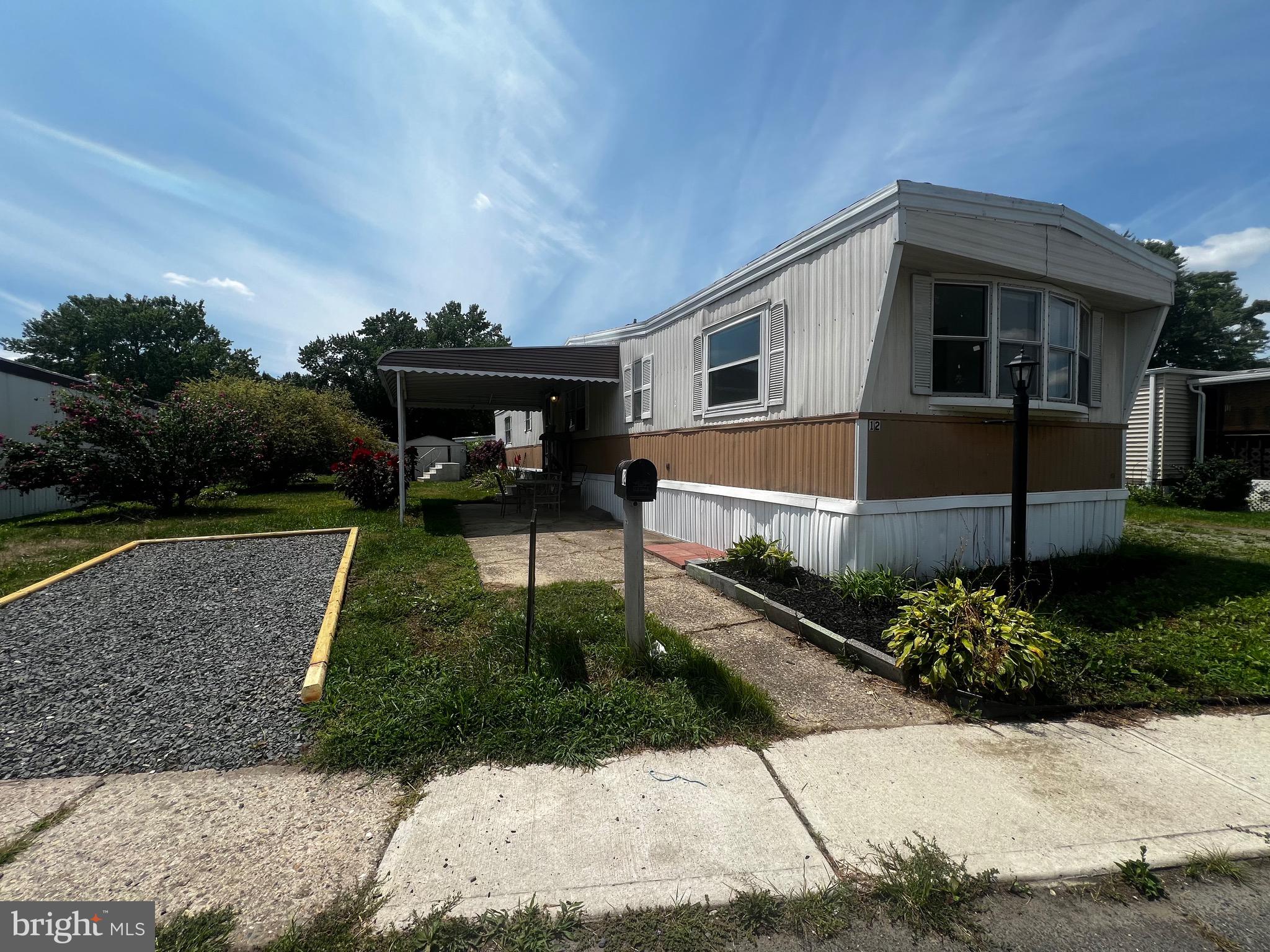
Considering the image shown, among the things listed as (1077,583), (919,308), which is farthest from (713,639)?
(1077,583)

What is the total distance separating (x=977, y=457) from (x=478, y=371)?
6.97 meters

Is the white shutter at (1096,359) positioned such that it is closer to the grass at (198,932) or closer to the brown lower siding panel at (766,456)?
the brown lower siding panel at (766,456)

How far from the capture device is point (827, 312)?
5.49m

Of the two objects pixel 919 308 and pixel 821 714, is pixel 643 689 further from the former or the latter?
pixel 919 308

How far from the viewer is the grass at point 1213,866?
6.52ft

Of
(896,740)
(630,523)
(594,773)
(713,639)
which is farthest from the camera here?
(713,639)

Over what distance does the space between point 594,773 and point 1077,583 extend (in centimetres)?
559

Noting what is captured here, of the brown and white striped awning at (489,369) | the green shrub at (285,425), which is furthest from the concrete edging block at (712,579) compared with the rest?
the green shrub at (285,425)

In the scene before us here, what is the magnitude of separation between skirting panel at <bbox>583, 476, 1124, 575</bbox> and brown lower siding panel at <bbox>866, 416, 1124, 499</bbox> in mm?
220

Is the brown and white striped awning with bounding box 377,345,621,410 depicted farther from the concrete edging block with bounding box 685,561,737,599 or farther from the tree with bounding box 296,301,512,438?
the tree with bounding box 296,301,512,438

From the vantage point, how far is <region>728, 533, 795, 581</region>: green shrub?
5.56 m

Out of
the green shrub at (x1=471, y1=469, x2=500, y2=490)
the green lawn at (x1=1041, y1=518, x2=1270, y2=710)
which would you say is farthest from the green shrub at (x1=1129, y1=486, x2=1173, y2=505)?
the green shrub at (x1=471, y1=469, x2=500, y2=490)

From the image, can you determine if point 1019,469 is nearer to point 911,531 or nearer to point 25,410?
point 911,531

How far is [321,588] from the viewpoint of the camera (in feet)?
17.5
